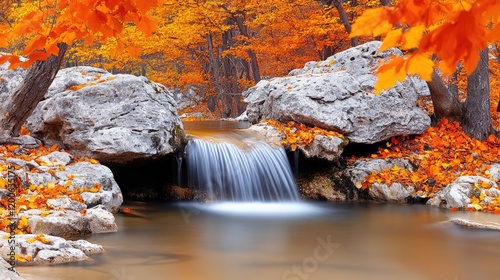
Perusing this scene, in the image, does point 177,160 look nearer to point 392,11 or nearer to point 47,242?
point 47,242

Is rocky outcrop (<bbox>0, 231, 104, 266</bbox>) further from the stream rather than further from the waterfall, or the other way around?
the waterfall

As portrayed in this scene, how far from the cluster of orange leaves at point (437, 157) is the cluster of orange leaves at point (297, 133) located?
960mm

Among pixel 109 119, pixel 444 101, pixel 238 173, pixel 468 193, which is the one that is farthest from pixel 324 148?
Answer: pixel 109 119

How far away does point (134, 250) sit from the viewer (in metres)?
5.07

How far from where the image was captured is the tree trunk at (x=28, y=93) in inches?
279

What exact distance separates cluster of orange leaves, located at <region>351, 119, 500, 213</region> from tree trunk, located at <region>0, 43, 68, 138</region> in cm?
534

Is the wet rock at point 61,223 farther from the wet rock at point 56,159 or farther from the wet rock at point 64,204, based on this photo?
the wet rock at point 56,159

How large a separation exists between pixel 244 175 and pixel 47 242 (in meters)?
4.58

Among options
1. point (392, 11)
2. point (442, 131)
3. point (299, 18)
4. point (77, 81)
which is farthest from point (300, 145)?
point (299, 18)

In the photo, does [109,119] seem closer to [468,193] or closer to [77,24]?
[77,24]

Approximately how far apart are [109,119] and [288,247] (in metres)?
3.70

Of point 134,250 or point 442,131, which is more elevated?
point 442,131

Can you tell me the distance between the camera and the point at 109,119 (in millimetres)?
7656

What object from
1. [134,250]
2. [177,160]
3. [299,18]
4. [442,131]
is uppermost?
[299,18]
